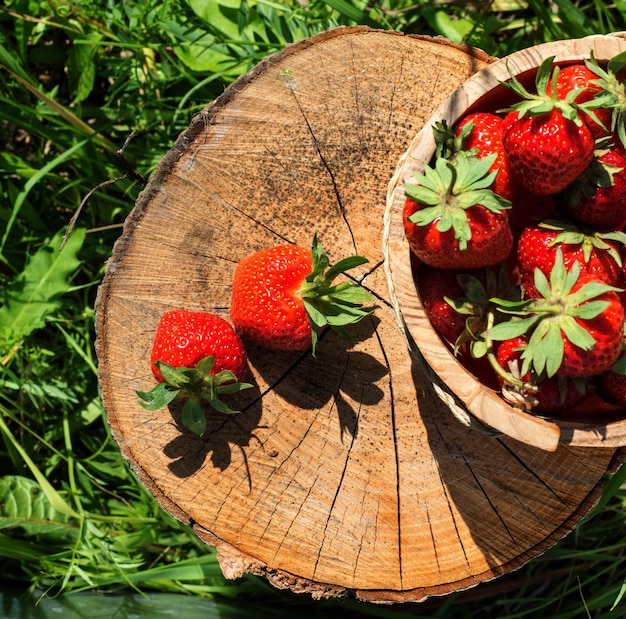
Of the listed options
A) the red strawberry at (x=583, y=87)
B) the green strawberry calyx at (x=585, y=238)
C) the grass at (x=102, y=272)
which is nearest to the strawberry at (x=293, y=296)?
the green strawberry calyx at (x=585, y=238)

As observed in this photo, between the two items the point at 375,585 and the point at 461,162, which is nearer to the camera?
the point at 461,162

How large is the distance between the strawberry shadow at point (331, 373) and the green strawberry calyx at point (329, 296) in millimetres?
159

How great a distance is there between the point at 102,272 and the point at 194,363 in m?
0.77

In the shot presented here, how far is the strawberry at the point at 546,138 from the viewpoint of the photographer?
4.02 feet

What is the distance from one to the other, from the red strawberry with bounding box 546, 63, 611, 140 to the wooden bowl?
5 centimetres

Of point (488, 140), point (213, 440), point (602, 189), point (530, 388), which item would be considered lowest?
point (213, 440)

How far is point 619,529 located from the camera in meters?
2.11

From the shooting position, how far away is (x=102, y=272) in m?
2.13

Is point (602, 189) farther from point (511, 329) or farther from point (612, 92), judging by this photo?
point (511, 329)

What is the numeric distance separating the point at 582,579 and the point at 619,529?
17 cm

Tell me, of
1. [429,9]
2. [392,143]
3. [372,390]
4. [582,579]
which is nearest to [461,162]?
[392,143]

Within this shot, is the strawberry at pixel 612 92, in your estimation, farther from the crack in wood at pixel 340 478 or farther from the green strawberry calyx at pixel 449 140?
the crack in wood at pixel 340 478

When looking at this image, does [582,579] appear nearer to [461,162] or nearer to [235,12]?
[461,162]

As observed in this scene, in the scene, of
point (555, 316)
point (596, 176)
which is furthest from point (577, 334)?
point (596, 176)
